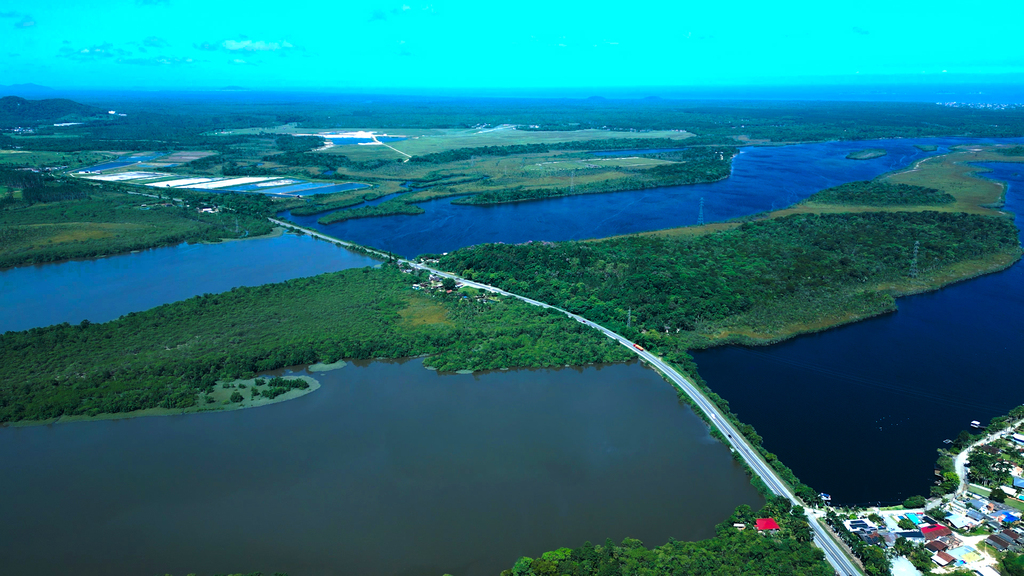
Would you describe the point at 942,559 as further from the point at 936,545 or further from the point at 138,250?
the point at 138,250

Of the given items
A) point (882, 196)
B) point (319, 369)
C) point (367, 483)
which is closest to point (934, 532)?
point (367, 483)

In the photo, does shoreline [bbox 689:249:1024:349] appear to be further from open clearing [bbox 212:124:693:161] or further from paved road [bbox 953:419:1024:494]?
open clearing [bbox 212:124:693:161]

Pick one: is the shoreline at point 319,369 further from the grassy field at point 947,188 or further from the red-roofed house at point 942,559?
the grassy field at point 947,188

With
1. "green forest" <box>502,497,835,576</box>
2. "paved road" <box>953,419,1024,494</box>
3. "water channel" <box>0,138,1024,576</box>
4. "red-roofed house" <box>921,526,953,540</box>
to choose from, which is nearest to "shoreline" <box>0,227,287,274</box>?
"water channel" <box>0,138,1024,576</box>

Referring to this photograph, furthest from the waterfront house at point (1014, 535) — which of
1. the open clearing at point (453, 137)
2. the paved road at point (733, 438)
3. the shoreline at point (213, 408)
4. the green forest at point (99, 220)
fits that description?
the open clearing at point (453, 137)

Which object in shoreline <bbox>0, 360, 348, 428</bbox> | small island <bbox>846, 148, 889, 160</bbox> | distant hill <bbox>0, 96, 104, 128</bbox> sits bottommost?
shoreline <bbox>0, 360, 348, 428</bbox>

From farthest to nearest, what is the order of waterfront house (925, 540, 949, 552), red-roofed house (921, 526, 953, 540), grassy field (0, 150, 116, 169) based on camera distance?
grassy field (0, 150, 116, 169) → red-roofed house (921, 526, 953, 540) → waterfront house (925, 540, 949, 552)

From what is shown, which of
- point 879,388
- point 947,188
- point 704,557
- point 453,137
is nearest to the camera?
point 704,557
